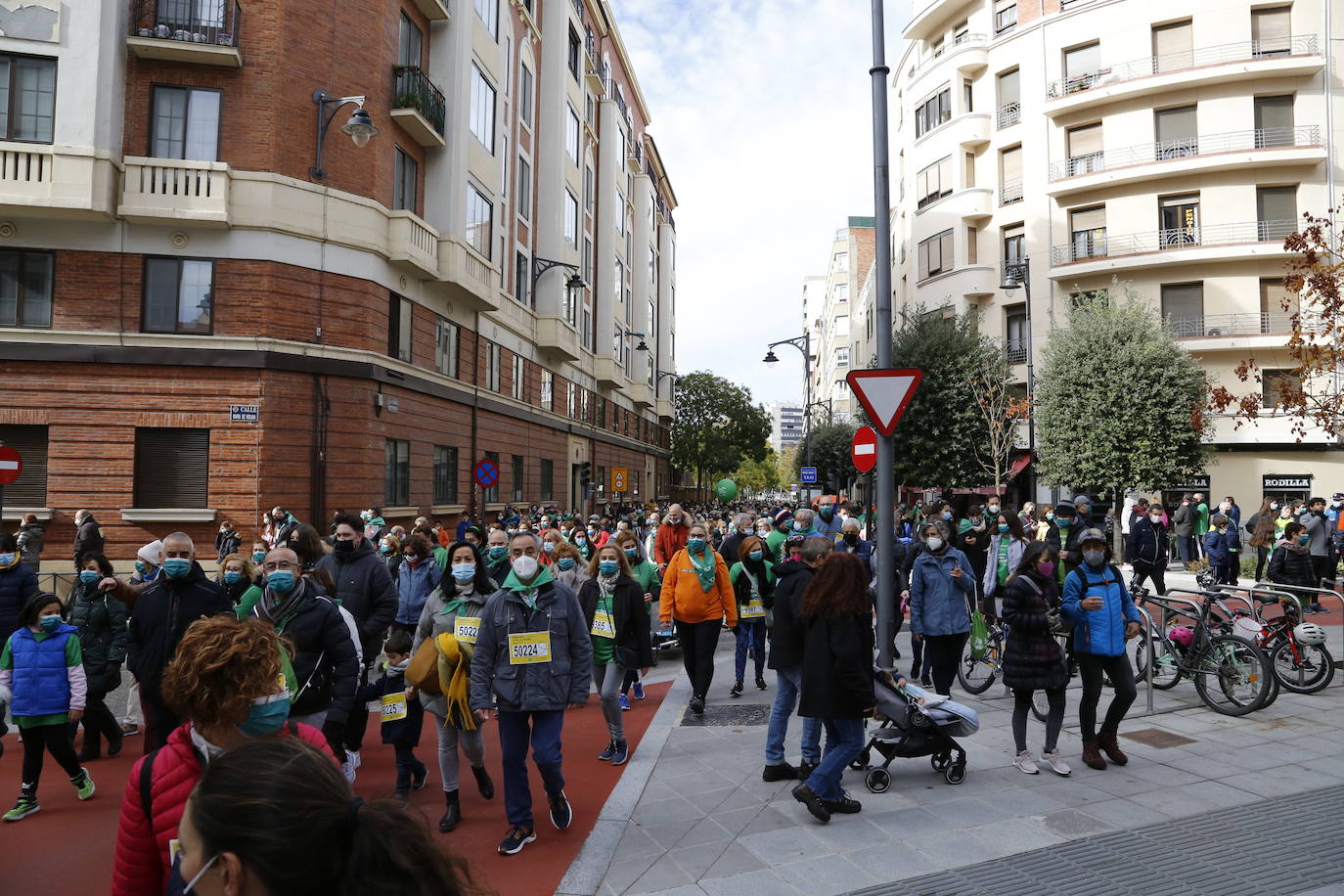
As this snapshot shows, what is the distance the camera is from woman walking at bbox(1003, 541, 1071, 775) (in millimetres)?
6137

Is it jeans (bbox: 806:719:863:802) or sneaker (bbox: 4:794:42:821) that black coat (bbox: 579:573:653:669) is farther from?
sneaker (bbox: 4:794:42:821)

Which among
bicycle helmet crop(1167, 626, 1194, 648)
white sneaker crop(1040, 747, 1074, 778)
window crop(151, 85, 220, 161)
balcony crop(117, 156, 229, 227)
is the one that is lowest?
white sneaker crop(1040, 747, 1074, 778)

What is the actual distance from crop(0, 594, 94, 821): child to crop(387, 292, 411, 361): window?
1379 centimetres

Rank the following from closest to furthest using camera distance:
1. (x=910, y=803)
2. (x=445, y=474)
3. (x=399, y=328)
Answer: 1. (x=910, y=803)
2. (x=399, y=328)
3. (x=445, y=474)

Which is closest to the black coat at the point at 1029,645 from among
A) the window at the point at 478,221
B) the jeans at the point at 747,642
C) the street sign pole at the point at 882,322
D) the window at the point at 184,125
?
the street sign pole at the point at 882,322

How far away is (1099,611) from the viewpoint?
629cm

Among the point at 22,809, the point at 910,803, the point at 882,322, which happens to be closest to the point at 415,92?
the point at 882,322

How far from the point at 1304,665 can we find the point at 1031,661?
14.9 ft

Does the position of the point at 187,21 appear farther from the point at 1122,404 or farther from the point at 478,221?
the point at 1122,404

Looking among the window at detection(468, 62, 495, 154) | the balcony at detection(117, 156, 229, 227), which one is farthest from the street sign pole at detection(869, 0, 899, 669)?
the window at detection(468, 62, 495, 154)

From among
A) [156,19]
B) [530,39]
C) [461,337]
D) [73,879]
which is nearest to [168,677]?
[73,879]

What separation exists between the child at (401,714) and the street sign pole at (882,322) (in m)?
3.79

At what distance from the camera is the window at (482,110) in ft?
74.8

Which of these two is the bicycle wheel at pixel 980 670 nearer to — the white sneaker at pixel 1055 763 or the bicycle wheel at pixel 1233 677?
the bicycle wheel at pixel 1233 677
